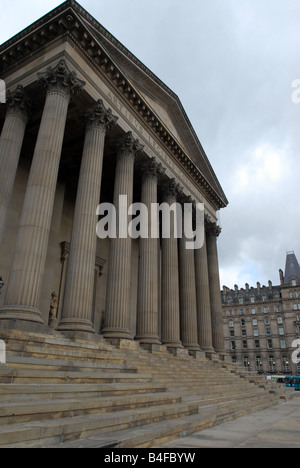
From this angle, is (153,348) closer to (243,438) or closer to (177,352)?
(177,352)

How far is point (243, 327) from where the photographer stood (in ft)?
280

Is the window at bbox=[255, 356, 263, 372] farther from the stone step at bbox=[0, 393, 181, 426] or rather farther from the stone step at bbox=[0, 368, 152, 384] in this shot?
the stone step at bbox=[0, 393, 181, 426]

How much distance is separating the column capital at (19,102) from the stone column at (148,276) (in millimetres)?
8734

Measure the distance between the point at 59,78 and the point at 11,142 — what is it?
405 cm

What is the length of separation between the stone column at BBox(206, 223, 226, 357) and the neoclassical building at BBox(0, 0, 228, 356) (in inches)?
24.3

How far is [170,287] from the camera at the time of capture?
2298cm

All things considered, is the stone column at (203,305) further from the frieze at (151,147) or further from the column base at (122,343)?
the column base at (122,343)

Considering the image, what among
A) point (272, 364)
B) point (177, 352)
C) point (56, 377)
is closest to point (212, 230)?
point (177, 352)

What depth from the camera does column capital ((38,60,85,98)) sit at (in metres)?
15.8

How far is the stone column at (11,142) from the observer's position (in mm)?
15341

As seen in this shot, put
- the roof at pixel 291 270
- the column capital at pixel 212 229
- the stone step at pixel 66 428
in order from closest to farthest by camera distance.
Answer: the stone step at pixel 66 428 < the column capital at pixel 212 229 < the roof at pixel 291 270

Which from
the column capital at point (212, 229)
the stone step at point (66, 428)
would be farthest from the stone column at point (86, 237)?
the column capital at point (212, 229)

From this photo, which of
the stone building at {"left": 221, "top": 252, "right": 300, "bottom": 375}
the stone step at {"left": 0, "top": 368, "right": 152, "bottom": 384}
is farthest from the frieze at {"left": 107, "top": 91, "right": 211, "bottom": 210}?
the stone building at {"left": 221, "top": 252, "right": 300, "bottom": 375}

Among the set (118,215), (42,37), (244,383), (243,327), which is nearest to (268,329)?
(243,327)
